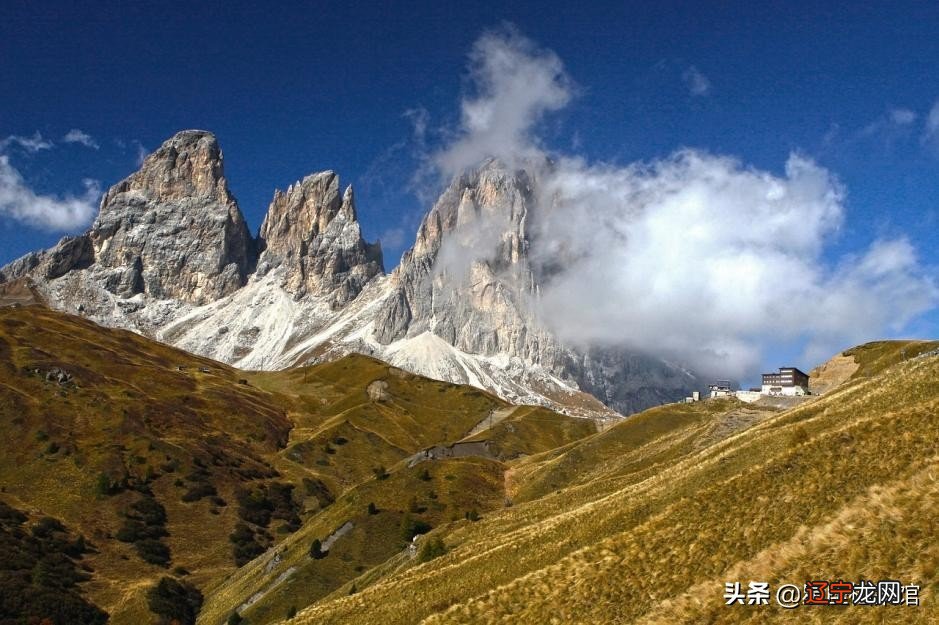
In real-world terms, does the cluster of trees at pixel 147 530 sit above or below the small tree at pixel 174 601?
above

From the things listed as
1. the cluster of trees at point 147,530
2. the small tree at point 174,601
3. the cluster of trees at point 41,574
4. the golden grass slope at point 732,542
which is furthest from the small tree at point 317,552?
the cluster of trees at point 147,530

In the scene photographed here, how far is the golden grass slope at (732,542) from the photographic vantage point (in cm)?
2288

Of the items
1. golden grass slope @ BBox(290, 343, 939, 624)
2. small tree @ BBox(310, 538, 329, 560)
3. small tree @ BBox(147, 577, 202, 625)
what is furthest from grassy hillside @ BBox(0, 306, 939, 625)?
small tree @ BBox(147, 577, 202, 625)

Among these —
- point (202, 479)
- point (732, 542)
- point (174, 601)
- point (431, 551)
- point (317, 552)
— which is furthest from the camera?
point (202, 479)

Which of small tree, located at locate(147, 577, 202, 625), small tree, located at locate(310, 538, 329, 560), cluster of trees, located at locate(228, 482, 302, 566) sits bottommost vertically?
small tree, located at locate(147, 577, 202, 625)

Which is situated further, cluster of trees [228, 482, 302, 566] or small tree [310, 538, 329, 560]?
cluster of trees [228, 482, 302, 566]

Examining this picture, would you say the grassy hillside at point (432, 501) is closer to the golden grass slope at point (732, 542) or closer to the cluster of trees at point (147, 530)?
the golden grass slope at point (732, 542)

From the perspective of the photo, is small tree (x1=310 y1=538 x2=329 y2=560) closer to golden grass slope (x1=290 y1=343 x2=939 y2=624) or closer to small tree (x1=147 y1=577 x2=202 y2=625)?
small tree (x1=147 y1=577 x2=202 y2=625)

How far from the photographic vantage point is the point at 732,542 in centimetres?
2734

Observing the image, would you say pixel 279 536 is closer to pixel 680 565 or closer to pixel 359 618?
pixel 359 618

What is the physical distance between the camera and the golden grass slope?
22875 millimetres

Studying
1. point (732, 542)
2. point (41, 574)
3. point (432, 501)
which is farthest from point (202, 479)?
point (732, 542)

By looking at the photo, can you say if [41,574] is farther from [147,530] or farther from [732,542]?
[732,542]

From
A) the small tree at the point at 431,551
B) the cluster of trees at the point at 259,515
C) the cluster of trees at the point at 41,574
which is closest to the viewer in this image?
the small tree at the point at 431,551
